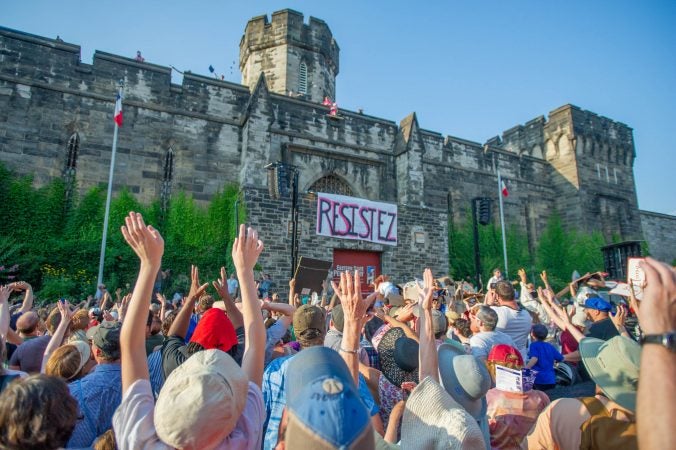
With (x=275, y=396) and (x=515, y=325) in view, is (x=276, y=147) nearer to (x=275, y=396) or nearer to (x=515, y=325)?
(x=515, y=325)

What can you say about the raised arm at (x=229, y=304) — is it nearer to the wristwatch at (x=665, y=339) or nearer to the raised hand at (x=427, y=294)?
the raised hand at (x=427, y=294)

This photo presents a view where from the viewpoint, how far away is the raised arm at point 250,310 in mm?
2117

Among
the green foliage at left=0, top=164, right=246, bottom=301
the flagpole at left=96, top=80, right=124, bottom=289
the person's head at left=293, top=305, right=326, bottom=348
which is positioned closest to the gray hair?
the person's head at left=293, top=305, right=326, bottom=348

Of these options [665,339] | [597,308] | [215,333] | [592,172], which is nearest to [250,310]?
[215,333]

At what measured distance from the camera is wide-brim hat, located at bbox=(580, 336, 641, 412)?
6.42ft

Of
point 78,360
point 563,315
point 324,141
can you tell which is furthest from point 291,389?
point 324,141

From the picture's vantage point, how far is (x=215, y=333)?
2.57 meters

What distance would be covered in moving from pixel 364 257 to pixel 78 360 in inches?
533

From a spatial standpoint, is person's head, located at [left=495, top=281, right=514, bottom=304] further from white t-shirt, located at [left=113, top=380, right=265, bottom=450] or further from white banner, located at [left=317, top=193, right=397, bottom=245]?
white banner, located at [left=317, top=193, right=397, bottom=245]

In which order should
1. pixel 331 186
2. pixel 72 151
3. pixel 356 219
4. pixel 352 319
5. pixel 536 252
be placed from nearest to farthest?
pixel 352 319, pixel 72 151, pixel 356 219, pixel 331 186, pixel 536 252

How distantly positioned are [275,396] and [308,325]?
46 centimetres

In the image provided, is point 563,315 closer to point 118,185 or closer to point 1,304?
point 1,304

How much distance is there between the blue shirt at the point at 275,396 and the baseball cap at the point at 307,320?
8.2 inches

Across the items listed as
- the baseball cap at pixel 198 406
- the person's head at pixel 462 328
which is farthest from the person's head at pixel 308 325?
the person's head at pixel 462 328
